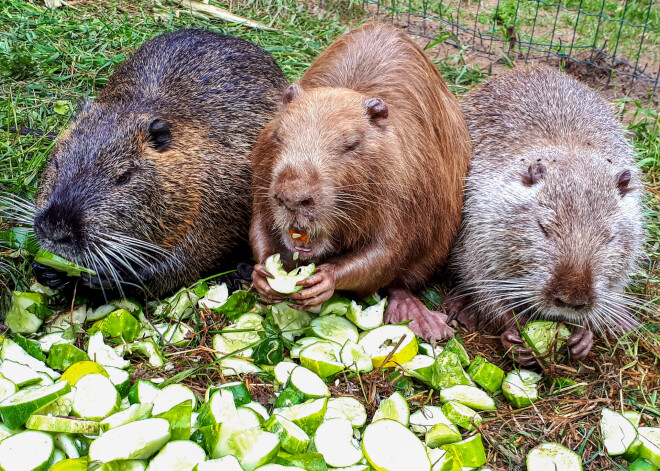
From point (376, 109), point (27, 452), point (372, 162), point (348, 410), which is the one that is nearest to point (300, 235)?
point (372, 162)

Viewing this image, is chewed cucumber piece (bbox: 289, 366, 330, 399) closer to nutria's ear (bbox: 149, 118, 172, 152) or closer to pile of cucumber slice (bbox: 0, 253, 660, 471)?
pile of cucumber slice (bbox: 0, 253, 660, 471)

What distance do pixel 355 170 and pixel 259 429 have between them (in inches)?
45.8

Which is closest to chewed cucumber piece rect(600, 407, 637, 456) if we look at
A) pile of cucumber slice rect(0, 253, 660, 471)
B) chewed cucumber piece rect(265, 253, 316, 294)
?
pile of cucumber slice rect(0, 253, 660, 471)

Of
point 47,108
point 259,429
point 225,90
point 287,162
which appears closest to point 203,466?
point 259,429

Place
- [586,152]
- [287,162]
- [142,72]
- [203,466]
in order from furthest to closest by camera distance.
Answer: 1. [142,72]
2. [586,152]
3. [287,162]
4. [203,466]

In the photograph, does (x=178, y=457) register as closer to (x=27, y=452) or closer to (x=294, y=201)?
(x=27, y=452)

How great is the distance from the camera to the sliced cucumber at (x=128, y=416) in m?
2.51

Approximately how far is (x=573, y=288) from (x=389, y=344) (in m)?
0.86

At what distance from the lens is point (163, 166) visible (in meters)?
3.41

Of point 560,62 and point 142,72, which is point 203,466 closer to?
point 142,72

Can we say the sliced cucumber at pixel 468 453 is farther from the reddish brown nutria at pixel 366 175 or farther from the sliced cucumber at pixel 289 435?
the reddish brown nutria at pixel 366 175

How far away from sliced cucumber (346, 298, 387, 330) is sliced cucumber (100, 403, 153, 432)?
3.75 feet

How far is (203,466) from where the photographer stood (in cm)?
226

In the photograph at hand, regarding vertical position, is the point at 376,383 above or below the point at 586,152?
below
